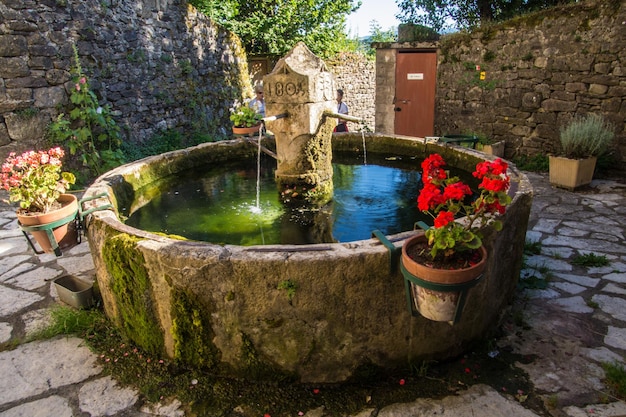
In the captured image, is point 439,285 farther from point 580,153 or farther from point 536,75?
point 536,75

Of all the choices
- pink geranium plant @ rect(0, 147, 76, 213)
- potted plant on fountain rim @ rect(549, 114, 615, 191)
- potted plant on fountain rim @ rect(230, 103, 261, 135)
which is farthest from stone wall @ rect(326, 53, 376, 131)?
pink geranium plant @ rect(0, 147, 76, 213)

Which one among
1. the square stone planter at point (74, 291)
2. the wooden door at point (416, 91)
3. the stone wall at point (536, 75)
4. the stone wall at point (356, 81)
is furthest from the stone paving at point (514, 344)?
the stone wall at point (356, 81)

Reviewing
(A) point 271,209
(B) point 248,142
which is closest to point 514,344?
(A) point 271,209

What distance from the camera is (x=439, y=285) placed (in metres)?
1.97

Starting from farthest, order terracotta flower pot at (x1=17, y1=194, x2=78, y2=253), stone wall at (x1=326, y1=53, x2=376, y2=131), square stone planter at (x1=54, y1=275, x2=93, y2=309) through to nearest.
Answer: stone wall at (x1=326, y1=53, x2=376, y2=131)
square stone planter at (x1=54, y1=275, x2=93, y2=309)
terracotta flower pot at (x1=17, y1=194, x2=78, y2=253)

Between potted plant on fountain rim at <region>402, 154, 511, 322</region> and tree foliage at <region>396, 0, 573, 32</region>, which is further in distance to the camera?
tree foliage at <region>396, 0, 573, 32</region>

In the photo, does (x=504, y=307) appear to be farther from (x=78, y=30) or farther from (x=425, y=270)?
(x=78, y=30)

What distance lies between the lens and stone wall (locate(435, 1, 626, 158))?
6.31 metres

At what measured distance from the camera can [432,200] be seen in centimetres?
205

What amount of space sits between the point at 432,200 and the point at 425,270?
0.33m

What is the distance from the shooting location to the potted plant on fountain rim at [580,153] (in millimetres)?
6008

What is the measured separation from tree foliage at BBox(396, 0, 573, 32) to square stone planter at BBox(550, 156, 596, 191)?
16.8 feet

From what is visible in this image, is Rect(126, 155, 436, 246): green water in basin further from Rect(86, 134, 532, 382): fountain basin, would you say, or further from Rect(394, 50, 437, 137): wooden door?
Rect(394, 50, 437, 137): wooden door

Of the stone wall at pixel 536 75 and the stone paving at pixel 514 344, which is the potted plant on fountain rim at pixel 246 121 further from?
the stone wall at pixel 536 75
